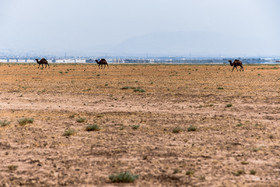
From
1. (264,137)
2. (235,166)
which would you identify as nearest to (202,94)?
(264,137)

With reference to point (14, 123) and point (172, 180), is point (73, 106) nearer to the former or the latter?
point (14, 123)

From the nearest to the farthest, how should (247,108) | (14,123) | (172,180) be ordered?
(172,180) → (14,123) → (247,108)

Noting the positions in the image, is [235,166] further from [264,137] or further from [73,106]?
[73,106]

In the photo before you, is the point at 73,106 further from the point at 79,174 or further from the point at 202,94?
the point at 79,174

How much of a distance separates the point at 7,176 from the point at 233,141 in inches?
267

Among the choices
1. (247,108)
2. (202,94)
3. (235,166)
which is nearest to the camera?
(235,166)

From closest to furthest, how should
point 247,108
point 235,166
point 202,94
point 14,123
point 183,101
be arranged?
A: point 235,166, point 14,123, point 247,108, point 183,101, point 202,94

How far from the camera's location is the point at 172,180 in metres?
8.73

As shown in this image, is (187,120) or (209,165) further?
(187,120)

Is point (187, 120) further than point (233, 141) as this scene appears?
Yes

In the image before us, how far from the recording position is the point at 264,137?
1312 centimetres

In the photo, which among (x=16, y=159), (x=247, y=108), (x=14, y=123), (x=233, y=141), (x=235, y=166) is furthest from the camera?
(x=247, y=108)

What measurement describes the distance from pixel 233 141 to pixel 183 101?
33.7 feet

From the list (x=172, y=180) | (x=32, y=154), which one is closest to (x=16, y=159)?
(x=32, y=154)
